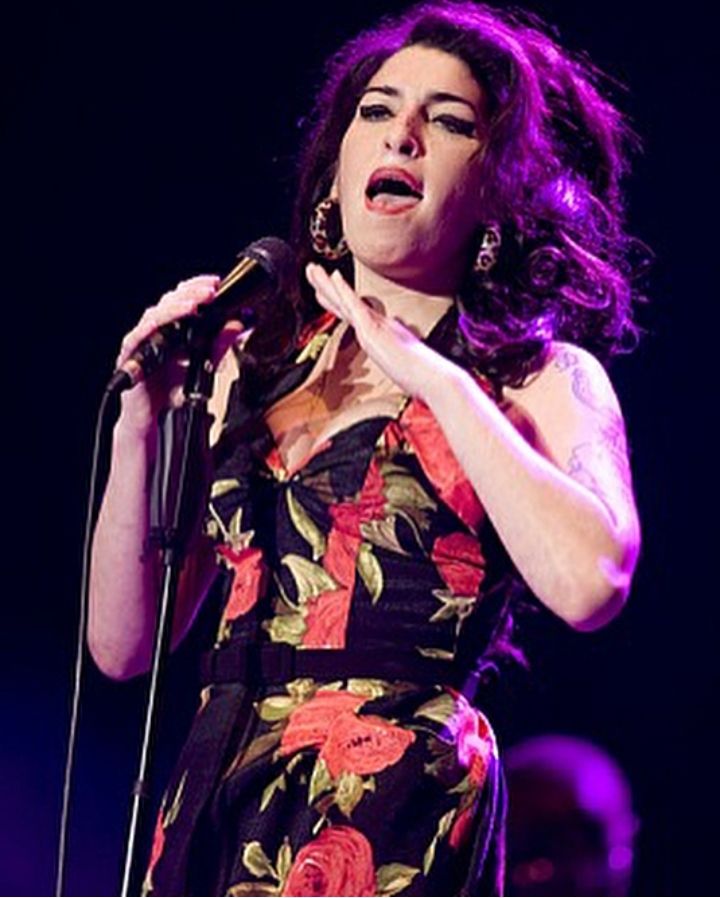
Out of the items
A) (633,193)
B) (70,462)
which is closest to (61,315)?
(70,462)

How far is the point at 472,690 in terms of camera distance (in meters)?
2.20

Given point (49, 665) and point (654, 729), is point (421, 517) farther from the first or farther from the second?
point (654, 729)

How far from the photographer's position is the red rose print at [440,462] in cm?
219

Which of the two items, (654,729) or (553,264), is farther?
(654,729)

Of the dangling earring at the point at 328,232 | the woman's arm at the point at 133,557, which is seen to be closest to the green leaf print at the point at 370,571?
the woman's arm at the point at 133,557

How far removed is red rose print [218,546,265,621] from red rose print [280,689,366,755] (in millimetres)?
→ 172

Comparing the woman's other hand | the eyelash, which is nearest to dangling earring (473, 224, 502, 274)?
the eyelash

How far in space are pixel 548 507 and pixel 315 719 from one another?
0.35 m

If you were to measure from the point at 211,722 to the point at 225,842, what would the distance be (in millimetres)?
137

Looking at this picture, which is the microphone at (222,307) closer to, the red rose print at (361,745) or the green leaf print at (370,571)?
the green leaf print at (370,571)

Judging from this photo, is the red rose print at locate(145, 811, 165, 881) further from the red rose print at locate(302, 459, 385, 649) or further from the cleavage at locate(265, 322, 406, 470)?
the cleavage at locate(265, 322, 406, 470)

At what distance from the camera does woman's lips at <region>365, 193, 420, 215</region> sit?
2.29m

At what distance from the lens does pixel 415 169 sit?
2312 millimetres

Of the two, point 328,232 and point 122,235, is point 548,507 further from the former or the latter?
point 122,235
